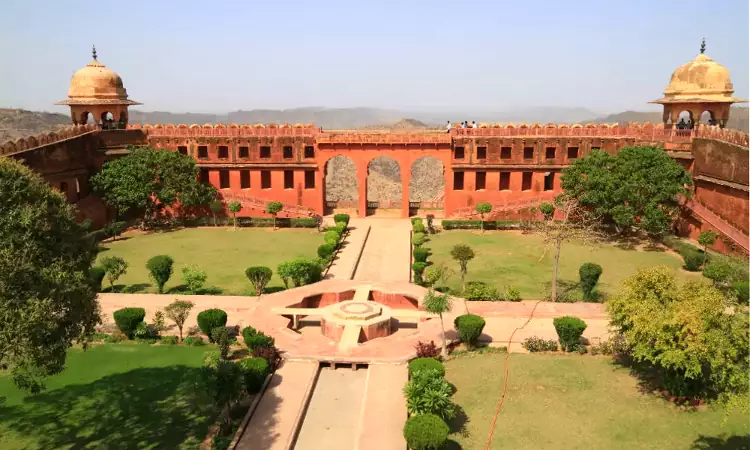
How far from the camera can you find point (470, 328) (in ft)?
65.1

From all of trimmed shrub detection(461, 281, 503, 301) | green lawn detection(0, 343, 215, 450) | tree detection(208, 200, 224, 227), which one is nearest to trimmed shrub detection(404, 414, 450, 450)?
green lawn detection(0, 343, 215, 450)

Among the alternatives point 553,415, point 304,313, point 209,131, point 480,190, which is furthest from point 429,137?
point 553,415

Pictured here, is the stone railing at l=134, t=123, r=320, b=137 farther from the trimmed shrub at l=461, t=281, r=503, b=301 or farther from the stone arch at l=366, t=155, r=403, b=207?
the trimmed shrub at l=461, t=281, r=503, b=301

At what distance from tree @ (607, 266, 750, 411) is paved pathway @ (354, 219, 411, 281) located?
13039 millimetres

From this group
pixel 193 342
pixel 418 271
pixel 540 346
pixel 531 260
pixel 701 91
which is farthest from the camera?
pixel 701 91

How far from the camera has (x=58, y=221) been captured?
13.3 metres

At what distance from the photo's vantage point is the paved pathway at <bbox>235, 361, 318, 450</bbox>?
14.7 metres

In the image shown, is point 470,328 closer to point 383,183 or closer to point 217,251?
point 217,251

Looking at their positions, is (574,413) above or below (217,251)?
below

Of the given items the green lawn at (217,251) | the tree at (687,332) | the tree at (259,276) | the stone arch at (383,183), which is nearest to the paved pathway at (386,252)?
the green lawn at (217,251)

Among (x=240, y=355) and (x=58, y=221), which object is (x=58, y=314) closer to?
(x=58, y=221)

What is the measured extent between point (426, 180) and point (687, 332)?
67.6m

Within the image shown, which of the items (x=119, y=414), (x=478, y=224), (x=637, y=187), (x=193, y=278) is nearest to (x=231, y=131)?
(x=478, y=224)

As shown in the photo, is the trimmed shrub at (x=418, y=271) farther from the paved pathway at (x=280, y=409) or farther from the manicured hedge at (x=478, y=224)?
the manicured hedge at (x=478, y=224)
